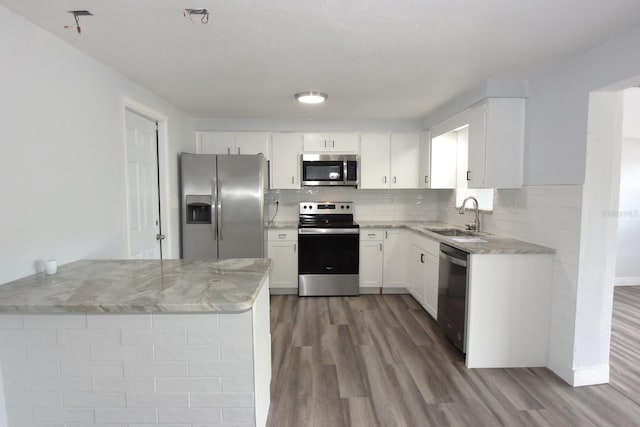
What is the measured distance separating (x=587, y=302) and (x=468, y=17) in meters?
2.04

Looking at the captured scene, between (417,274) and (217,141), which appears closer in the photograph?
(417,274)

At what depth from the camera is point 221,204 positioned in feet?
11.4

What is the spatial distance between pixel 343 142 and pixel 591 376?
3.23 meters

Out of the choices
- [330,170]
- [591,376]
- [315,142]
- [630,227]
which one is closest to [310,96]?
[315,142]

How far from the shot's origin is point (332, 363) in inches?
98.0

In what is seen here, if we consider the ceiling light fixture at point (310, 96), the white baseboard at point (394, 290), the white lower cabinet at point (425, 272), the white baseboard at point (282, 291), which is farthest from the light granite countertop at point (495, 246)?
the white baseboard at point (282, 291)

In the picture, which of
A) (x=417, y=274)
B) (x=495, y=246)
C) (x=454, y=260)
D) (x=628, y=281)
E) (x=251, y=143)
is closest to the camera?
(x=495, y=246)

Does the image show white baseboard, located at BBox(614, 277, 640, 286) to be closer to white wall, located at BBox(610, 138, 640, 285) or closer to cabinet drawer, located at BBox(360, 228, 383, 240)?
white wall, located at BBox(610, 138, 640, 285)

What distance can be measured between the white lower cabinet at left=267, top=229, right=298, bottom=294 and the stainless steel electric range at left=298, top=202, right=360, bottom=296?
0.27 ft

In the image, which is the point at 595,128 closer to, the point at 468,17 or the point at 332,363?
the point at 468,17

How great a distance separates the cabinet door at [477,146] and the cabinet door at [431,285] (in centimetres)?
82

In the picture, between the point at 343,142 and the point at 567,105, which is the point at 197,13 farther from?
the point at 343,142

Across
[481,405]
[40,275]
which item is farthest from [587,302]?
[40,275]

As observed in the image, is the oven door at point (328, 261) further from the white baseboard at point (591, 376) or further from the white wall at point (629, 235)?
the white wall at point (629, 235)
